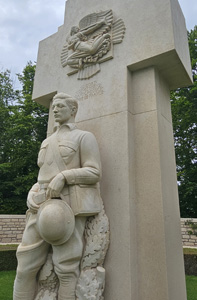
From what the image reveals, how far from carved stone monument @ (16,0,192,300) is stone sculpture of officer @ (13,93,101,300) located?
0.90 ft

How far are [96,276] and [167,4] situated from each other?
14.0 ft

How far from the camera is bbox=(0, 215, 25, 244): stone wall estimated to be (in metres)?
12.6

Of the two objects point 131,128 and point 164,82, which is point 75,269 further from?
point 164,82

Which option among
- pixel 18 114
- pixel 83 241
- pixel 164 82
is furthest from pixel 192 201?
pixel 18 114

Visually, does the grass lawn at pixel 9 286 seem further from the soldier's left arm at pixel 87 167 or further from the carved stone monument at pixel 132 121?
the soldier's left arm at pixel 87 167

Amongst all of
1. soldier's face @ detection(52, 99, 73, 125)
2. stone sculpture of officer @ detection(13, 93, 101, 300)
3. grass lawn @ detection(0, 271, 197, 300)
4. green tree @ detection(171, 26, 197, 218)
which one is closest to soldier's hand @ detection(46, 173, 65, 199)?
stone sculpture of officer @ detection(13, 93, 101, 300)

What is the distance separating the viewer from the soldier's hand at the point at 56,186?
2934 mm

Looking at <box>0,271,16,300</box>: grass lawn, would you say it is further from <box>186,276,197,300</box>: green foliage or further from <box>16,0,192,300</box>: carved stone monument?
<box>186,276,197,300</box>: green foliage

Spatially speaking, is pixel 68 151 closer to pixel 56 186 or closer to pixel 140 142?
pixel 56 186

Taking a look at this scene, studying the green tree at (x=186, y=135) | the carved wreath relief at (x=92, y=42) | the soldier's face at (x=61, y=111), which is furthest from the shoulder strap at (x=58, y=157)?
the green tree at (x=186, y=135)

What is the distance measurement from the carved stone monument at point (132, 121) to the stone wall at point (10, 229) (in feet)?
33.4

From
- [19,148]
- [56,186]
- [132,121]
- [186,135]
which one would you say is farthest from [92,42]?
[19,148]

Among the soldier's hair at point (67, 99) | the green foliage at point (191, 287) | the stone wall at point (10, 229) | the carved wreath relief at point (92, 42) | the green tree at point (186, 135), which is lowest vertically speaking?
the green foliage at point (191, 287)

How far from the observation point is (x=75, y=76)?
4488mm
